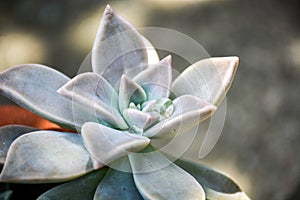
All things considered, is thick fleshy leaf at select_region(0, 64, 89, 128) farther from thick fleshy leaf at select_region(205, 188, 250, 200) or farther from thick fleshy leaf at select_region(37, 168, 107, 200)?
thick fleshy leaf at select_region(205, 188, 250, 200)

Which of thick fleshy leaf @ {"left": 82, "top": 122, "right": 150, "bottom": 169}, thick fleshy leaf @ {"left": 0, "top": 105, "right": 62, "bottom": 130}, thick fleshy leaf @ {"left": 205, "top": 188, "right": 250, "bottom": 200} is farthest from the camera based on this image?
thick fleshy leaf @ {"left": 0, "top": 105, "right": 62, "bottom": 130}

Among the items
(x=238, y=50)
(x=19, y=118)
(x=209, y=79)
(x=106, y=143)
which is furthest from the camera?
(x=238, y=50)

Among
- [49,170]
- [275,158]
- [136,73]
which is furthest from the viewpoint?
[275,158]

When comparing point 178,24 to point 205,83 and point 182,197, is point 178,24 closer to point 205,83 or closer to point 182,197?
point 205,83

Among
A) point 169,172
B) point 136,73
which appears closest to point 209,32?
point 136,73

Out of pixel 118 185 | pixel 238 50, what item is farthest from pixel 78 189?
pixel 238 50

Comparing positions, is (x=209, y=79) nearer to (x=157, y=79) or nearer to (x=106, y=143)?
(x=157, y=79)

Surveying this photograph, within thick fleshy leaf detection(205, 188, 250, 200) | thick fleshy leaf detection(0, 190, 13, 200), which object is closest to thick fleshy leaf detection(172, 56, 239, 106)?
thick fleshy leaf detection(205, 188, 250, 200)
